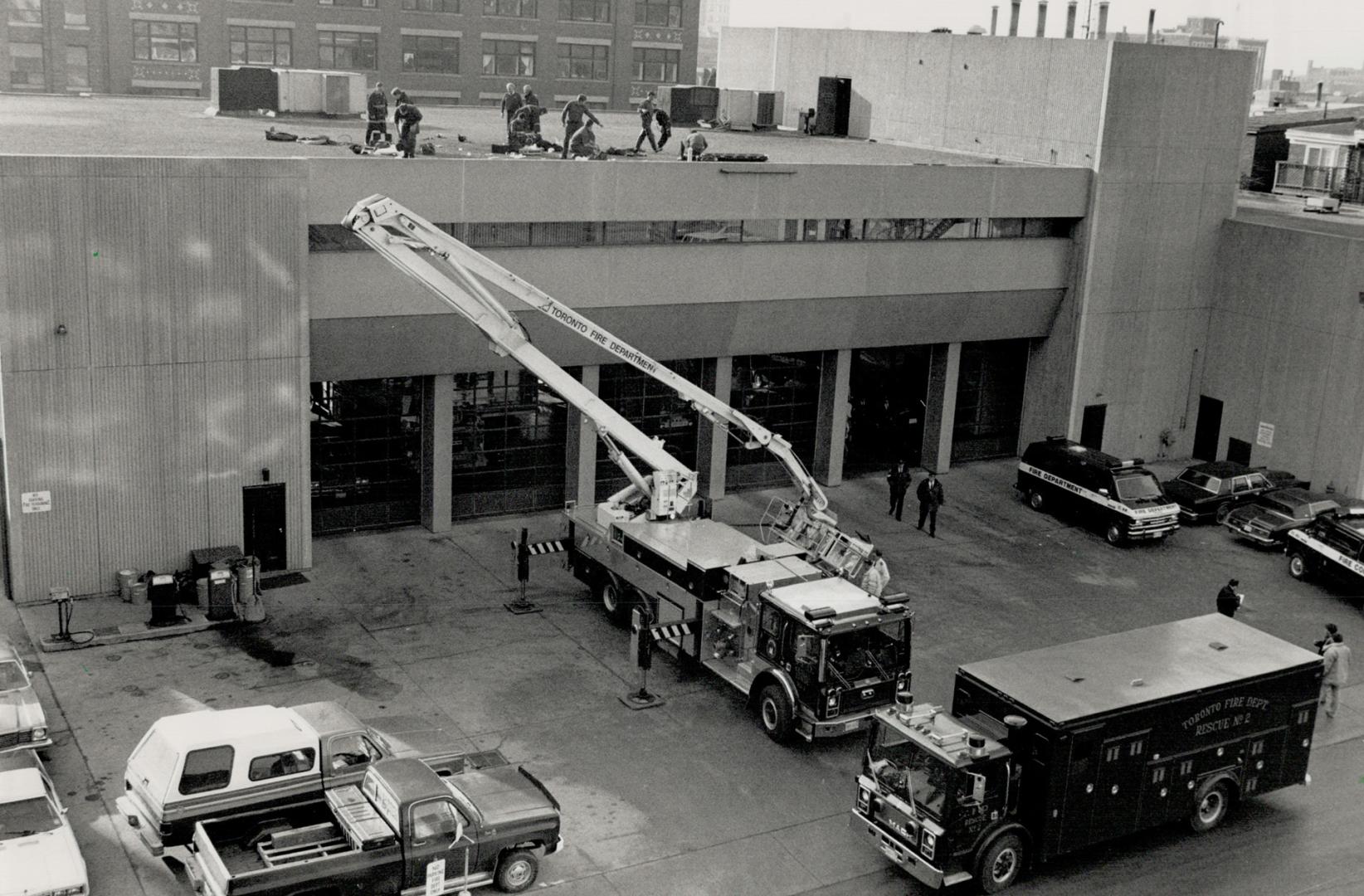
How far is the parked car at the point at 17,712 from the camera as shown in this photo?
18781 mm

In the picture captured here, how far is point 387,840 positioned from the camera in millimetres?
16234

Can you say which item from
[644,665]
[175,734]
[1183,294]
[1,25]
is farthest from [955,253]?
[1,25]

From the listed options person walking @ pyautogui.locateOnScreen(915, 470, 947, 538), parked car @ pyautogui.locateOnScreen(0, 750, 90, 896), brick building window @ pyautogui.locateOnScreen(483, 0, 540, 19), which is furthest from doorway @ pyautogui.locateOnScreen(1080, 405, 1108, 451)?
brick building window @ pyautogui.locateOnScreen(483, 0, 540, 19)

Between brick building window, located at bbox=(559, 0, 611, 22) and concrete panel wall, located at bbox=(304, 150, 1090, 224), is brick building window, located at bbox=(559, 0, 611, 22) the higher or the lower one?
the higher one

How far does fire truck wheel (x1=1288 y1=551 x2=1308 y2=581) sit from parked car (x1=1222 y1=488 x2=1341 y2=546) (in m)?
1.27

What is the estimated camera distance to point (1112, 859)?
18781mm

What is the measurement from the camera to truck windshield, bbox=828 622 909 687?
68.0ft

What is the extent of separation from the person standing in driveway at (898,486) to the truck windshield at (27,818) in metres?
20.5

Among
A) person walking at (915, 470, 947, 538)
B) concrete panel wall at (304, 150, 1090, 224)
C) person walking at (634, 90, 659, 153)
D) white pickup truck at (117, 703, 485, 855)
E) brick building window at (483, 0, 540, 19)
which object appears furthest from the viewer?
brick building window at (483, 0, 540, 19)

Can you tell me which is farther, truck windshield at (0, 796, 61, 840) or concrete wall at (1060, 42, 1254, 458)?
concrete wall at (1060, 42, 1254, 458)

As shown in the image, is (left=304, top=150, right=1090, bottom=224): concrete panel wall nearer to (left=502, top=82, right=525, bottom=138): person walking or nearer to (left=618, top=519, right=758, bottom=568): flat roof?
(left=502, top=82, right=525, bottom=138): person walking

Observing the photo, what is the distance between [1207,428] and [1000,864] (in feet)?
79.6

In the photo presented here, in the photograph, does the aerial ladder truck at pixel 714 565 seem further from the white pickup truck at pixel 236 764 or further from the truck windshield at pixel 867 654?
the white pickup truck at pixel 236 764

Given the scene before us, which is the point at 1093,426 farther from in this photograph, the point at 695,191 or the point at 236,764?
the point at 236,764
